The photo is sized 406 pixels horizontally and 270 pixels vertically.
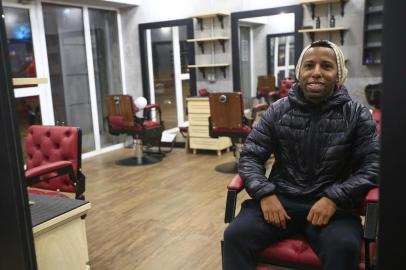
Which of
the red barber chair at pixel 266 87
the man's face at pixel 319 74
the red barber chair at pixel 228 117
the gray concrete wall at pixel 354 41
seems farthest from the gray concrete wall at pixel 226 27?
the man's face at pixel 319 74

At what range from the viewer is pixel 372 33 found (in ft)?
14.4

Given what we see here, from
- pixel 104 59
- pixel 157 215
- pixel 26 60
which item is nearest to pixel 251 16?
pixel 104 59

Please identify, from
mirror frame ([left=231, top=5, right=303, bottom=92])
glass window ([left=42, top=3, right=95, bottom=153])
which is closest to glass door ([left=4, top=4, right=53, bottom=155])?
glass window ([left=42, top=3, right=95, bottom=153])

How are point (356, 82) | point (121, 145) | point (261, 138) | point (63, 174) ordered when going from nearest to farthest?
1. point (261, 138)
2. point (63, 174)
3. point (356, 82)
4. point (121, 145)

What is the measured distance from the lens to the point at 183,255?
8.29 ft

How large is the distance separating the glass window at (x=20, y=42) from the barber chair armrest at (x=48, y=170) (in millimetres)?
2919

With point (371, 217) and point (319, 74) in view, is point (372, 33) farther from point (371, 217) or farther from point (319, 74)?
point (371, 217)

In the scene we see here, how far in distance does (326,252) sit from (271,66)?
4.11 meters

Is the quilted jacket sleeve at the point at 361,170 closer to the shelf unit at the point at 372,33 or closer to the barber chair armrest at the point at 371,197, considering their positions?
the barber chair armrest at the point at 371,197

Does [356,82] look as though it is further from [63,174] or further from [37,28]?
[37,28]

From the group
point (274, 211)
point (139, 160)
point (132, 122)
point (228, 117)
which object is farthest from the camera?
point (139, 160)

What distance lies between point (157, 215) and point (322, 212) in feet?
6.25

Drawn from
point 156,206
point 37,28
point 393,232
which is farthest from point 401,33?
point 37,28

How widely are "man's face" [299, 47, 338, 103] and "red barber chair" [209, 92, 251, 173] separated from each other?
7.67 feet
